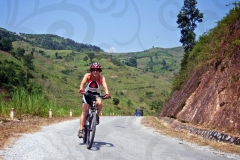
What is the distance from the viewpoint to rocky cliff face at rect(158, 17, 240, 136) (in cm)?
1130

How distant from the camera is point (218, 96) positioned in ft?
43.7

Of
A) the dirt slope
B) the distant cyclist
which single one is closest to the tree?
the dirt slope

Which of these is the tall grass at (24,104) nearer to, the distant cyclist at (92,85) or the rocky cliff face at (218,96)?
the rocky cliff face at (218,96)

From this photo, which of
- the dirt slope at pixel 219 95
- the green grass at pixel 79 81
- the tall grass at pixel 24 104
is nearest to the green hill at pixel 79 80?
the green grass at pixel 79 81

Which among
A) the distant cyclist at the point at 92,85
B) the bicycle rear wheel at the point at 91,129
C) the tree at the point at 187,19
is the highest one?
the tree at the point at 187,19

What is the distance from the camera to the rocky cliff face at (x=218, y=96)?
11297 millimetres

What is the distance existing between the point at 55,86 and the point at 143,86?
71325mm

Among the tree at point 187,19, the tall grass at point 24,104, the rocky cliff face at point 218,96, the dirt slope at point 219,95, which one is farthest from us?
the tree at point 187,19

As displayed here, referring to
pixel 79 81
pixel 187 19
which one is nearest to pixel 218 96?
pixel 187 19

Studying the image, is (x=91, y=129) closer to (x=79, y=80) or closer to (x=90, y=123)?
(x=90, y=123)

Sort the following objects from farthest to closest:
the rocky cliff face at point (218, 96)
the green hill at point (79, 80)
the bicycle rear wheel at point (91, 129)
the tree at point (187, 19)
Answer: the green hill at point (79, 80) → the tree at point (187, 19) → the rocky cliff face at point (218, 96) → the bicycle rear wheel at point (91, 129)

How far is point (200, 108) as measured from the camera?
14594mm

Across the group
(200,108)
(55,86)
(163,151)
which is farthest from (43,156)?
(55,86)

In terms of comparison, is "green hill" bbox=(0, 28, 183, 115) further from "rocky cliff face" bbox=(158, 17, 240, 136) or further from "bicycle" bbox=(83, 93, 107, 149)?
"bicycle" bbox=(83, 93, 107, 149)
